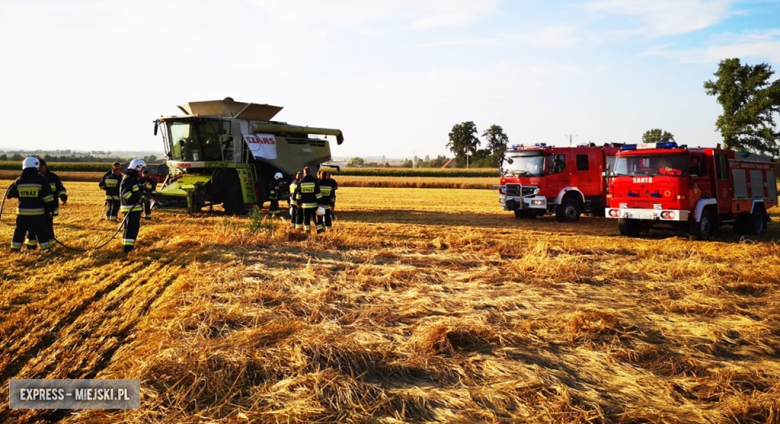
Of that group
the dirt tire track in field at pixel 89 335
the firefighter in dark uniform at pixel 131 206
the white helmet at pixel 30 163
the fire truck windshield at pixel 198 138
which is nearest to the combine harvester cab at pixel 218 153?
the fire truck windshield at pixel 198 138

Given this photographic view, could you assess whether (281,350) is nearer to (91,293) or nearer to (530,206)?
(91,293)

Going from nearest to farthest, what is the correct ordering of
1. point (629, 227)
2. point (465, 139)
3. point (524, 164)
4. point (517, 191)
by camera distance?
1. point (629, 227)
2. point (524, 164)
3. point (517, 191)
4. point (465, 139)

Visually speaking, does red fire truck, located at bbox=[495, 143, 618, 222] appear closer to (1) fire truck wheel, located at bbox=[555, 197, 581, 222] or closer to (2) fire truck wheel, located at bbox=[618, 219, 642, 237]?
(1) fire truck wheel, located at bbox=[555, 197, 581, 222]

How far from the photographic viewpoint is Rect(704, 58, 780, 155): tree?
46906 millimetres

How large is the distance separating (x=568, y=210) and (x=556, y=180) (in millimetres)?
1067

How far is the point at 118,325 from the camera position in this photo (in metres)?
5.71

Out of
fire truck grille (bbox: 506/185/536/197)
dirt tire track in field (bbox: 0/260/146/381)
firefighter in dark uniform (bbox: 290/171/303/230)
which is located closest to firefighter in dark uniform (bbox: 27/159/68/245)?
dirt tire track in field (bbox: 0/260/146/381)

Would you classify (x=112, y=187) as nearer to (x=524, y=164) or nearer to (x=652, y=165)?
(x=524, y=164)

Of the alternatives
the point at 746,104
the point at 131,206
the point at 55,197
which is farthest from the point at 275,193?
the point at 746,104

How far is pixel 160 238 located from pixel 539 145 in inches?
429

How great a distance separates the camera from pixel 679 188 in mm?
12352

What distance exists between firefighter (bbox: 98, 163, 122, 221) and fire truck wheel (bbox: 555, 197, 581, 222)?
1238 cm

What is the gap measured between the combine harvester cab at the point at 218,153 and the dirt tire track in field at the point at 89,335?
9.08m

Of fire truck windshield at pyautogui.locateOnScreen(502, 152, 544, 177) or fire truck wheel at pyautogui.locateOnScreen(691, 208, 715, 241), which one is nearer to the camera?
fire truck wheel at pyautogui.locateOnScreen(691, 208, 715, 241)
